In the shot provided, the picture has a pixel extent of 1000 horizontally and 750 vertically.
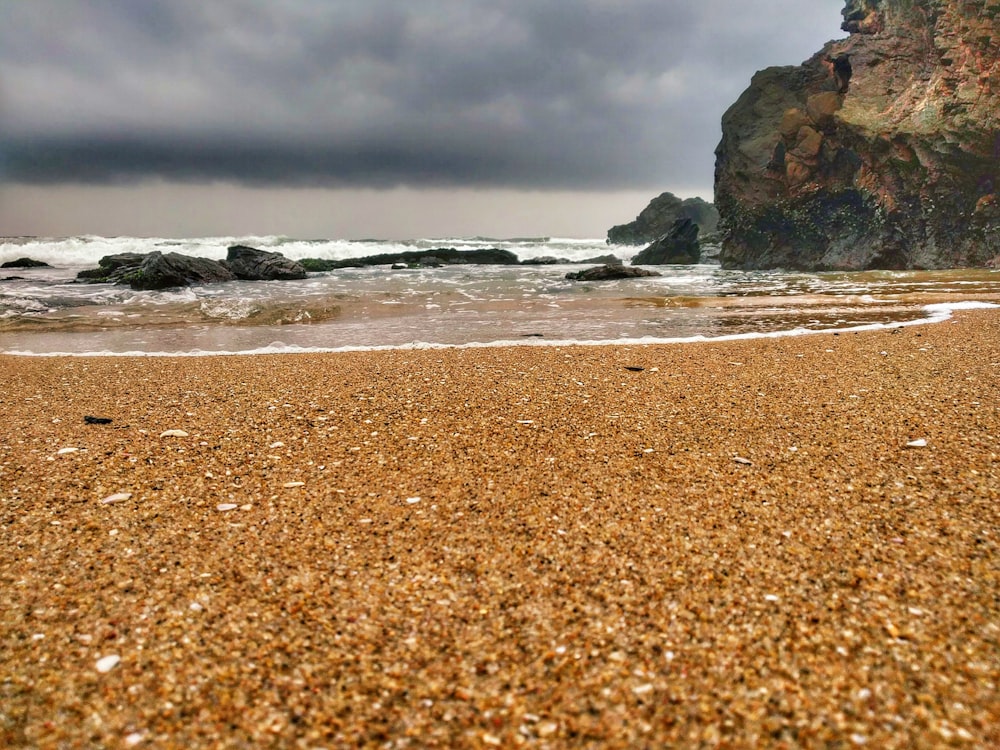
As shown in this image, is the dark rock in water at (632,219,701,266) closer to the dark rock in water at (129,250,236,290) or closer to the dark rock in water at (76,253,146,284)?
the dark rock in water at (129,250,236,290)

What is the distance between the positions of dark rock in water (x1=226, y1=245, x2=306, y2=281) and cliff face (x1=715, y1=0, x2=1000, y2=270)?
32.3 metres

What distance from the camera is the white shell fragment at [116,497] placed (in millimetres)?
3336

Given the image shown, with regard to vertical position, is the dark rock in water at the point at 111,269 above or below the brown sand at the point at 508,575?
above

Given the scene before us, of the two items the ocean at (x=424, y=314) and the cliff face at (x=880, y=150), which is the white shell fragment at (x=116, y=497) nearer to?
the ocean at (x=424, y=314)

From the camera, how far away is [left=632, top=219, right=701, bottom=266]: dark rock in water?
160 feet

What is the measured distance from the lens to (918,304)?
14062 millimetres

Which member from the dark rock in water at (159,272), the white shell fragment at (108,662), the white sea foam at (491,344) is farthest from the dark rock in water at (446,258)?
the white shell fragment at (108,662)

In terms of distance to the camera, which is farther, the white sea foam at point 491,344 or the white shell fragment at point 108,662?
the white sea foam at point 491,344

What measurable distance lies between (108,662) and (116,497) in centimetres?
165

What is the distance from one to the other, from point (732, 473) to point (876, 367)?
4142 millimetres

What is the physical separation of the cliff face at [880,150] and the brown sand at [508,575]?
35.9 metres

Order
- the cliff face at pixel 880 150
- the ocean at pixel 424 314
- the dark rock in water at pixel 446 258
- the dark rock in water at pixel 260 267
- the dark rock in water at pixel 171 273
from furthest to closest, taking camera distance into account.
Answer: the dark rock in water at pixel 446 258
the cliff face at pixel 880 150
the dark rock in water at pixel 260 267
the dark rock in water at pixel 171 273
the ocean at pixel 424 314

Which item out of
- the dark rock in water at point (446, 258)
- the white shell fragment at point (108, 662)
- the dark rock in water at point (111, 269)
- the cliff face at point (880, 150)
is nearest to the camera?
the white shell fragment at point (108, 662)

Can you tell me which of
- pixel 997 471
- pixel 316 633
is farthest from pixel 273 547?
pixel 997 471
